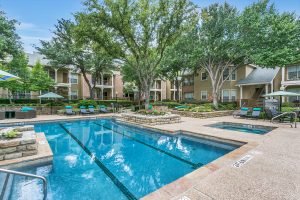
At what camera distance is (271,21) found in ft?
45.6

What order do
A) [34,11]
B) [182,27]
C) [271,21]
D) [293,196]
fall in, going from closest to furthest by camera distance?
[293,196] < [182,27] < [34,11] < [271,21]

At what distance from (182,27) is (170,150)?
9445mm

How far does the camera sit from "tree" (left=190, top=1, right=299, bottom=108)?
13641 mm

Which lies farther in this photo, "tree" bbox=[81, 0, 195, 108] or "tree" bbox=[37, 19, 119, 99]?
"tree" bbox=[37, 19, 119, 99]

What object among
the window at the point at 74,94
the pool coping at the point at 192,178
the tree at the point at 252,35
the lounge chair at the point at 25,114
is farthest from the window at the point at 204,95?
the lounge chair at the point at 25,114

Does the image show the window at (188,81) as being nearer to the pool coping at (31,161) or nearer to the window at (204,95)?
the window at (204,95)

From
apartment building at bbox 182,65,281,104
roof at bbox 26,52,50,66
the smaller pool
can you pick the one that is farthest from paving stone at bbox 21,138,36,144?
roof at bbox 26,52,50,66

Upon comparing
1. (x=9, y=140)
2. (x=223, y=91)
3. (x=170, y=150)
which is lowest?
(x=170, y=150)

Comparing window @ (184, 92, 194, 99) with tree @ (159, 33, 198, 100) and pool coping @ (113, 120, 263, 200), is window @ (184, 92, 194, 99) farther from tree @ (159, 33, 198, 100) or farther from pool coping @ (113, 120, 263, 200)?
pool coping @ (113, 120, 263, 200)

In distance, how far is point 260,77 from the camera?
797 inches

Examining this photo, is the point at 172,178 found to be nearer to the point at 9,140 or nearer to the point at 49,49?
the point at 9,140

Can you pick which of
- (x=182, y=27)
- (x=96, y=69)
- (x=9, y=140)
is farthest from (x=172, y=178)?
(x=96, y=69)

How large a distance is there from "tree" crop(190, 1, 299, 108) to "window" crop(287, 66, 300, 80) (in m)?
4.79

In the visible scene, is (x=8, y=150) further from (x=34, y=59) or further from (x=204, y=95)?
(x=34, y=59)
